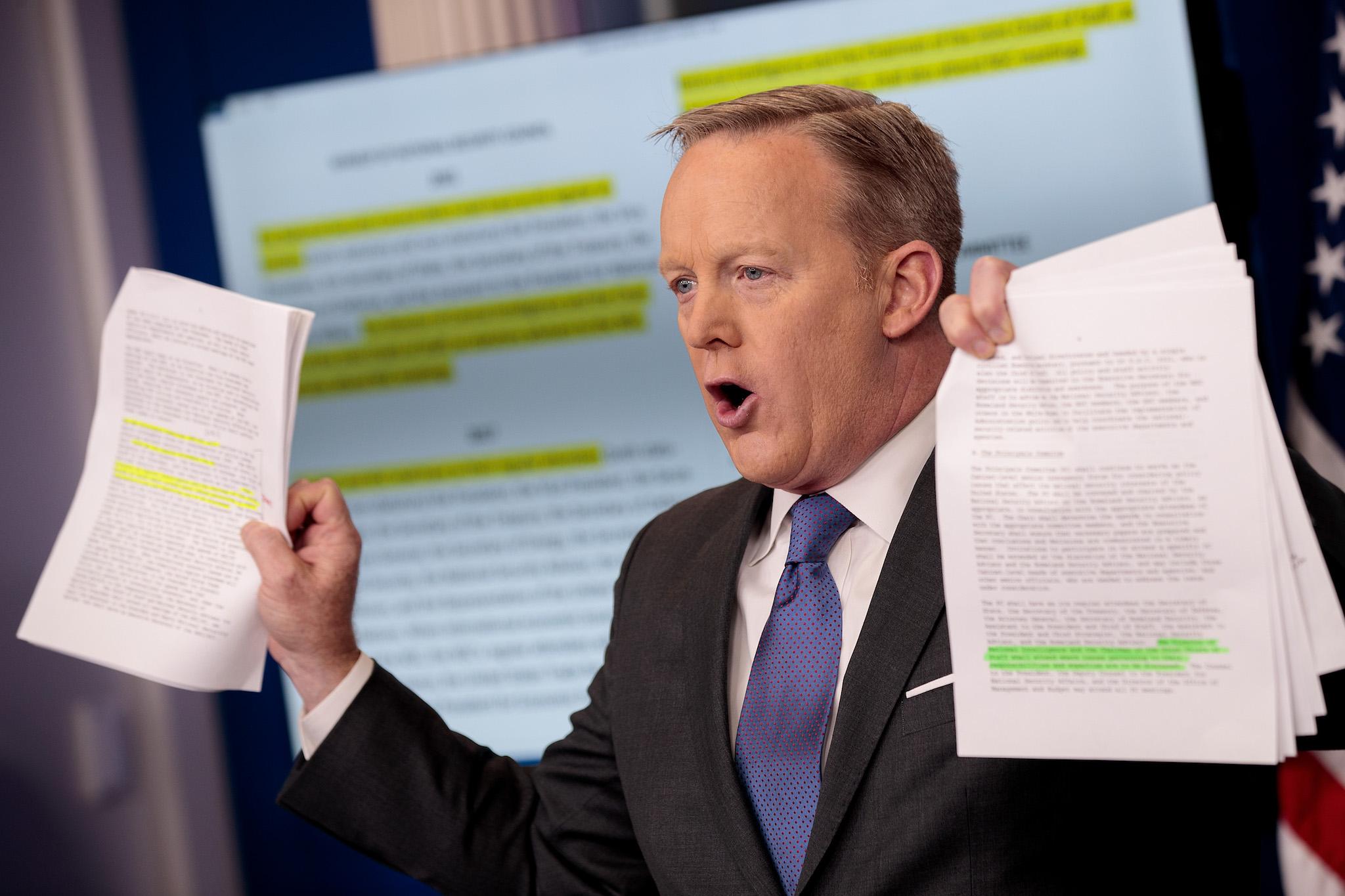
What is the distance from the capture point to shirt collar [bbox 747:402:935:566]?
1.39 metres

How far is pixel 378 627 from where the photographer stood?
113 inches

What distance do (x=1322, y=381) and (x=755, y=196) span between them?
1421 mm

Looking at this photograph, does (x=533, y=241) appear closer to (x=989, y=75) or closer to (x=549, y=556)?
(x=549, y=556)

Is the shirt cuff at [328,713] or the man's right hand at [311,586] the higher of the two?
the man's right hand at [311,586]

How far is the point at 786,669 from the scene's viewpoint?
4.42ft

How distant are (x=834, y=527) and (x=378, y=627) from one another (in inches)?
68.6

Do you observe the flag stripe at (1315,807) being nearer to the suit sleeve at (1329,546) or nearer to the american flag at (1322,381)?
the american flag at (1322,381)

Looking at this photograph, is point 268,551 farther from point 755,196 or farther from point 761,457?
point 755,196

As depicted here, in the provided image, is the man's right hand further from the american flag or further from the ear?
the american flag

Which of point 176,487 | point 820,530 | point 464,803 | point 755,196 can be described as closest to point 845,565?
point 820,530

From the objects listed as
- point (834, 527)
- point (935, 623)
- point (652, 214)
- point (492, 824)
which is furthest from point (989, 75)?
point (492, 824)

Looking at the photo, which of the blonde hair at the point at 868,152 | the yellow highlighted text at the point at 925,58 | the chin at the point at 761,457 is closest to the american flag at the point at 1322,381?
the yellow highlighted text at the point at 925,58

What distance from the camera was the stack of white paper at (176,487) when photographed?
1356mm

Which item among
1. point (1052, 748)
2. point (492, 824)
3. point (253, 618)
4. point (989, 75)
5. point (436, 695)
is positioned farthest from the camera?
point (436, 695)
